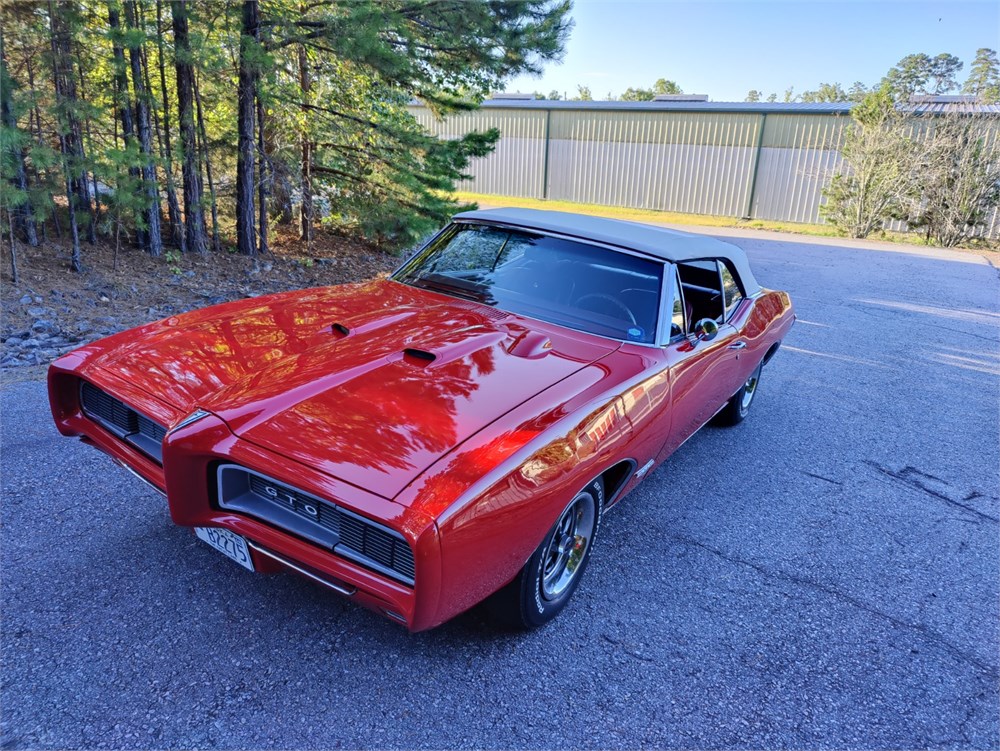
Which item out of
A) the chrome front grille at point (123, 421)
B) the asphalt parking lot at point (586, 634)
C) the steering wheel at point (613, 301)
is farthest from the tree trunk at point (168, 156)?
the steering wheel at point (613, 301)

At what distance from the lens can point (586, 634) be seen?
8.59ft

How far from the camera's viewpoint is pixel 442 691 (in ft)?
7.45

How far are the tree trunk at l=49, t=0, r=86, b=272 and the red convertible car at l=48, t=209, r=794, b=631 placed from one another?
4.46m

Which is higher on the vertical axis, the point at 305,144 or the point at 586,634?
the point at 305,144

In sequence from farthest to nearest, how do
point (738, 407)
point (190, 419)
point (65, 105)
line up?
point (65, 105) < point (738, 407) < point (190, 419)

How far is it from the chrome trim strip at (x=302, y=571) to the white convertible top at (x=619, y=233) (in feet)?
7.69

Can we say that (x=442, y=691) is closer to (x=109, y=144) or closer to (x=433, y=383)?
(x=433, y=383)

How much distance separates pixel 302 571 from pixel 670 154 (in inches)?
960

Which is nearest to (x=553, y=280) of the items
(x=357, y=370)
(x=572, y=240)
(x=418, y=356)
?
(x=572, y=240)

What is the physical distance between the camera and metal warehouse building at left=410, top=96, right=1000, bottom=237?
21984mm

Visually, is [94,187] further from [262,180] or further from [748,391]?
[748,391]

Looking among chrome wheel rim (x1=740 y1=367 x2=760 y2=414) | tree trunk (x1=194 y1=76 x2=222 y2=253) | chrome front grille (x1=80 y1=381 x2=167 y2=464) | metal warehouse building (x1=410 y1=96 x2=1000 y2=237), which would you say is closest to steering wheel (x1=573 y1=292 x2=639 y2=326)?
chrome wheel rim (x1=740 y1=367 x2=760 y2=414)

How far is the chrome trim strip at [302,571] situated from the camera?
207 cm

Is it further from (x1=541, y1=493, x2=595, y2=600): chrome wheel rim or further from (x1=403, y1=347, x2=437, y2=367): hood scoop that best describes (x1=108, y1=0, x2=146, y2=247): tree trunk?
(x1=541, y1=493, x2=595, y2=600): chrome wheel rim
